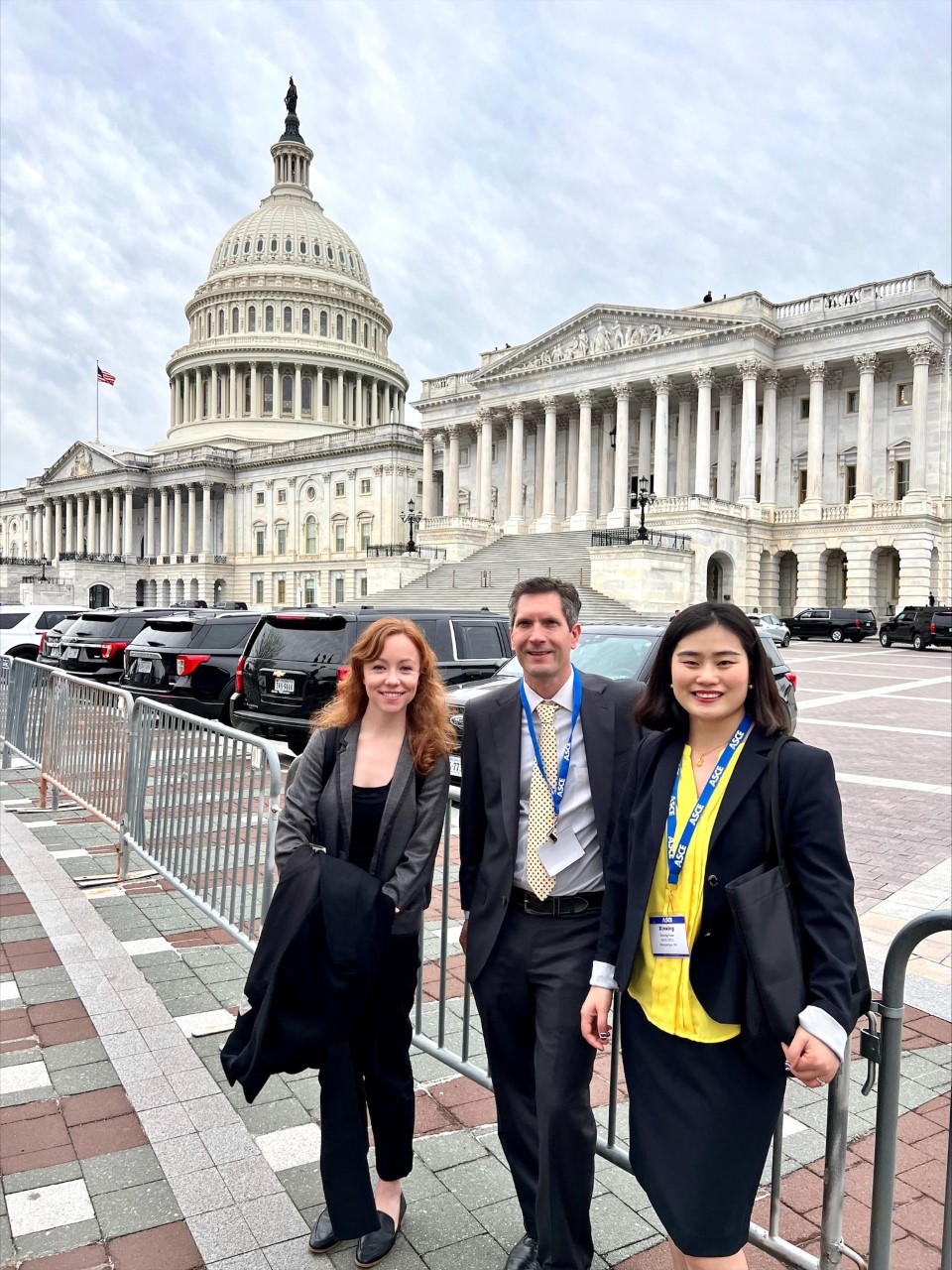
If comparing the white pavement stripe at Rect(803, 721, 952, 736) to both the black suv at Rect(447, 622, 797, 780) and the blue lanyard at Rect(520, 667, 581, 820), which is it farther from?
the blue lanyard at Rect(520, 667, 581, 820)

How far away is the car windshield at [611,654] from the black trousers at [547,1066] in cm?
730

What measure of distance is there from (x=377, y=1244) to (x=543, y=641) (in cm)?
212

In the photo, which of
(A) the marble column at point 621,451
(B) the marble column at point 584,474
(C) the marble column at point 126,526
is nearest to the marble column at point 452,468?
(B) the marble column at point 584,474

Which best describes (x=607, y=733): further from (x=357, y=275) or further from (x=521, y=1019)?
(x=357, y=275)

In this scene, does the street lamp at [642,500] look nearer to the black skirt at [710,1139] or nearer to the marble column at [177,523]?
the black skirt at [710,1139]

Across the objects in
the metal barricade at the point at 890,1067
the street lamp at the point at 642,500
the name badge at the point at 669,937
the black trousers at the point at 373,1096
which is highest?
the street lamp at the point at 642,500

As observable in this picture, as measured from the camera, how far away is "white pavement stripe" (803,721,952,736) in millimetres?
16266

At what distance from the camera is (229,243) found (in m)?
109

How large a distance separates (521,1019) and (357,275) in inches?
4582

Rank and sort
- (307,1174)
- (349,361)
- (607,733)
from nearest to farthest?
(607,733) → (307,1174) → (349,361)

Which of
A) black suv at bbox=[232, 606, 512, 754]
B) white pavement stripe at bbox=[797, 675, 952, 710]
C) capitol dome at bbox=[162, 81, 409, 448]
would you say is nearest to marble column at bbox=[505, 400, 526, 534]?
capitol dome at bbox=[162, 81, 409, 448]

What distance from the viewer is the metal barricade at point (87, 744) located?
7555 mm

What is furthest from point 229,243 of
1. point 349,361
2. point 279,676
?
point 279,676

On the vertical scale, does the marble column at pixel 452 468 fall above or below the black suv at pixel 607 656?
above
